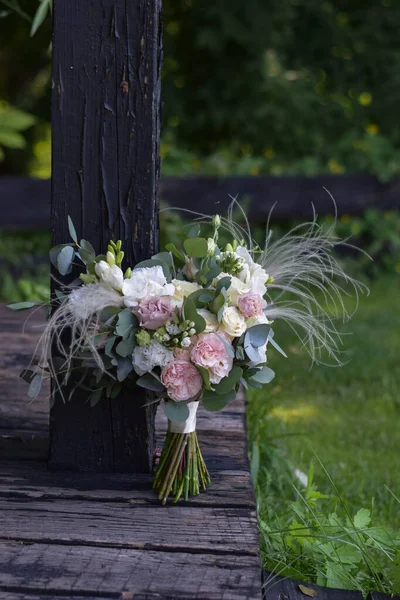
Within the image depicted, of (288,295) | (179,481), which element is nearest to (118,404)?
(179,481)

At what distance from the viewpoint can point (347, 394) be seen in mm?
4297

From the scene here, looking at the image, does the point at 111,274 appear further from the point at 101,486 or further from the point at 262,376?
the point at 101,486

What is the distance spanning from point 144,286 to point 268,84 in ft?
18.6

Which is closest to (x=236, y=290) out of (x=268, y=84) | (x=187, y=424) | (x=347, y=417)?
(x=187, y=424)

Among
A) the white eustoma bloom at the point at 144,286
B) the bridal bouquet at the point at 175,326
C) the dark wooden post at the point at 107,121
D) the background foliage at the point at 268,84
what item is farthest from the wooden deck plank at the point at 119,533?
the background foliage at the point at 268,84

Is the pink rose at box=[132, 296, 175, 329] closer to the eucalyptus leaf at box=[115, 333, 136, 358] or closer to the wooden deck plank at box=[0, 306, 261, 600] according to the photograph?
the eucalyptus leaf at box=[115, 333, 136, 358]

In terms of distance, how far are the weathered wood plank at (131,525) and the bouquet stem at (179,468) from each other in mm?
50

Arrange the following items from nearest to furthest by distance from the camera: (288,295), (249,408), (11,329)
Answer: (249,408)
(11,329)
(288,295)

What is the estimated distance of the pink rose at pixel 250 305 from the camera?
76.2 inches

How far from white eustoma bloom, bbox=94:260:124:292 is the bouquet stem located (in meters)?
0.44

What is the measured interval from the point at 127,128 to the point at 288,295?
3640 millimetres

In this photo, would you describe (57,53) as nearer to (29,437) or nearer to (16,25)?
(29,437)

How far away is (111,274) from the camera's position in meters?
1.93

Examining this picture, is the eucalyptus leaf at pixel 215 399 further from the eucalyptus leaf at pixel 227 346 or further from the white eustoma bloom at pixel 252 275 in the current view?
the white eustoma bloom at pixel 252 275
